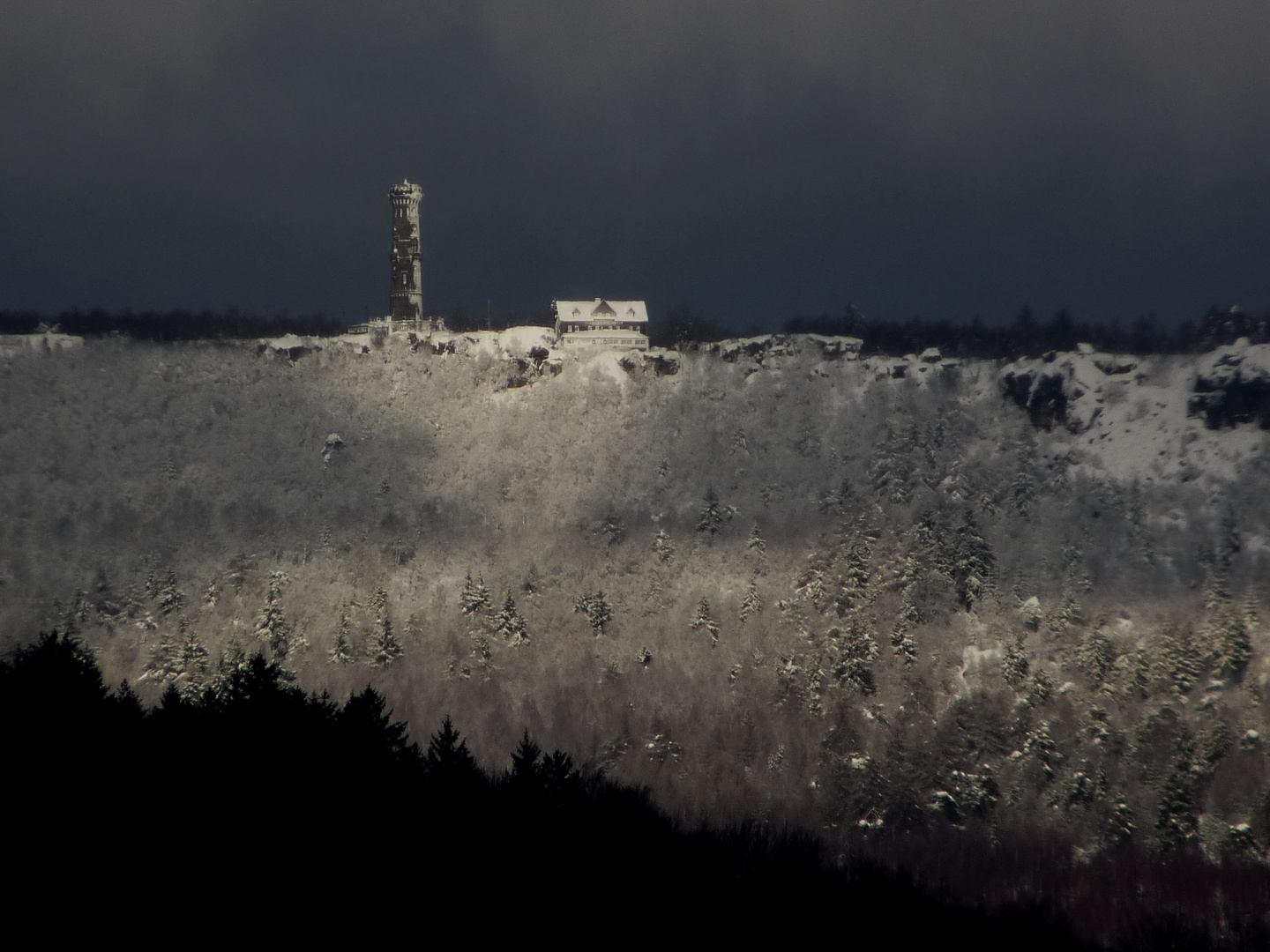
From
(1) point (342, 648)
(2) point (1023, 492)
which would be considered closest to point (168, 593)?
(1) point (342, 648)

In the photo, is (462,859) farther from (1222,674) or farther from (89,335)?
(89,335)

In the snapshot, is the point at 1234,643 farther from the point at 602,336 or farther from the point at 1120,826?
the point at 602,336

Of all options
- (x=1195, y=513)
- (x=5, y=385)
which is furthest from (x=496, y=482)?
(x=1195, y=513)

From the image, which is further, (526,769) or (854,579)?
(854,579)

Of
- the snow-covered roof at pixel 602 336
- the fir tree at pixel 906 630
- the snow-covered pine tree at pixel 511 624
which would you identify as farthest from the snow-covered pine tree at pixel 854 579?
the snow-covered roof at pixel 602 336

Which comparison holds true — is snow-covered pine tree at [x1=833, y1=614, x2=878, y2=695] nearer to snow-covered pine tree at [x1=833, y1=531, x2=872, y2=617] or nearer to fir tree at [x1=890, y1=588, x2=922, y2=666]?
fir tree at [x1=890, y1=588, x2=922, y2=666]

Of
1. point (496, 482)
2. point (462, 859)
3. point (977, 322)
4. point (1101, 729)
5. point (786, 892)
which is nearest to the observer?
point (462, 859)
